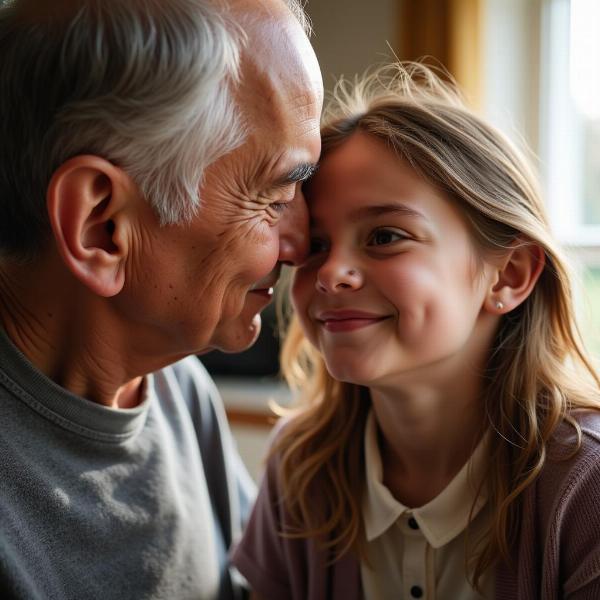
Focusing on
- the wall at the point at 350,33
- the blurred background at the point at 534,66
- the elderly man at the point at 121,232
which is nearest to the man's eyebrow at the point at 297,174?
the elderly man at the point at 121,232

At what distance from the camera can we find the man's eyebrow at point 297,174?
4.29 feet

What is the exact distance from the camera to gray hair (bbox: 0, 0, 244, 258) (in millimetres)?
1150

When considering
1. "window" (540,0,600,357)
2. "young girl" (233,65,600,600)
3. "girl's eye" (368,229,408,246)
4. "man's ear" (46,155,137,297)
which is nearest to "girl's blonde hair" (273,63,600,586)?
"young girl" (233,65,600,600)

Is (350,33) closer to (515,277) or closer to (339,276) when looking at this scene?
(515,277)

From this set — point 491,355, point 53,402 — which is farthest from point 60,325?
point 491,355

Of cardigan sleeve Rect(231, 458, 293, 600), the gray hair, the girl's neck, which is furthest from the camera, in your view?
cardigan sleeve Rect(231, 458, 293, 600)

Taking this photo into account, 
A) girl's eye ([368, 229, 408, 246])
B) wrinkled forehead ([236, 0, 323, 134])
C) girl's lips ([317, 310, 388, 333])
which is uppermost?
wrinkled forehead ([236, 0, 323, 134])

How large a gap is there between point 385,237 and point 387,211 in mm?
48

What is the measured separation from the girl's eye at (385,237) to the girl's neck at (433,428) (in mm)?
283

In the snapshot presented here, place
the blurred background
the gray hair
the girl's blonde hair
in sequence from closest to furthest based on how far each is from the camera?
the gray hair → the girl's blonde hair → the blurred background

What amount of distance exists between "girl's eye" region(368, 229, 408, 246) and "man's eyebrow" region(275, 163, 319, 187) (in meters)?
0.16

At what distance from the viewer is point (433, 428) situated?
4.95 ft

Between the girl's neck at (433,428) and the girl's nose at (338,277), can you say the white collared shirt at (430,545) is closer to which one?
the girl's neck at (433,428)

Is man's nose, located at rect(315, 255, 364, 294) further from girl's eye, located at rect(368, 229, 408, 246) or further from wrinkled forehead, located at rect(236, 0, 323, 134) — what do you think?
wrinkled forehead, located at rect(236, 0, 323, 134)
